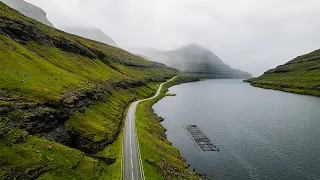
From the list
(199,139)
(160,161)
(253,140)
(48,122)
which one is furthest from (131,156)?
(253,140)

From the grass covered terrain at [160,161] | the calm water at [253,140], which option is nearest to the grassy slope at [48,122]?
the grass covered terrain at [160,161]

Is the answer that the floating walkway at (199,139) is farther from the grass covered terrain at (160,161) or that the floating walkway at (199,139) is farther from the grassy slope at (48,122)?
the grassy slope at (48,122)

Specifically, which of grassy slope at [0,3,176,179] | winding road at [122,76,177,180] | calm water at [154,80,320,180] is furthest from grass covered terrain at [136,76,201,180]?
grassy slope at [0,3,176,179]

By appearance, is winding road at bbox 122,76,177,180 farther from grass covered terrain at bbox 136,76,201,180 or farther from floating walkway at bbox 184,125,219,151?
floating walkway at bbox 184,125,219,151

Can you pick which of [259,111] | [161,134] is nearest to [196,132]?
[161,134]

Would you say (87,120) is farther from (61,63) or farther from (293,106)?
(293,106)
